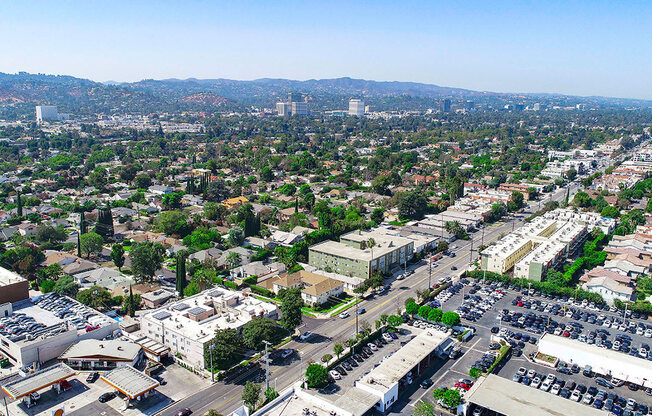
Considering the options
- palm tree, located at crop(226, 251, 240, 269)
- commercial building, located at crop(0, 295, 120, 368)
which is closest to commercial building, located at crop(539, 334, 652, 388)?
palm tree, located at crop(226, 251, 240, 269)

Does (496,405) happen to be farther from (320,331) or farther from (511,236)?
(511,236)

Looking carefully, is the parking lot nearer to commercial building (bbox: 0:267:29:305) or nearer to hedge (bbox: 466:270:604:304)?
hedge (bbox: 466:270:604:304)

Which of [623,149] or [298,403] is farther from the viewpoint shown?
[623,149]

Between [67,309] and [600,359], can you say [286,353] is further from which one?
[600,359]

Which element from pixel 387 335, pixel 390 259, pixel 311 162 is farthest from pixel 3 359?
pixel 311 162

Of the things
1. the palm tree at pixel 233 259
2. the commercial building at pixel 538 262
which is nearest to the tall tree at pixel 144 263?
the palm tree at pixel 233 259

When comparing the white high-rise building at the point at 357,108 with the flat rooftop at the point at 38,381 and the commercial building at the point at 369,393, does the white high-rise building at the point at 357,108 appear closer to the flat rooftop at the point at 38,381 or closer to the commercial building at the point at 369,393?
the commercial building at the point at 369,393
